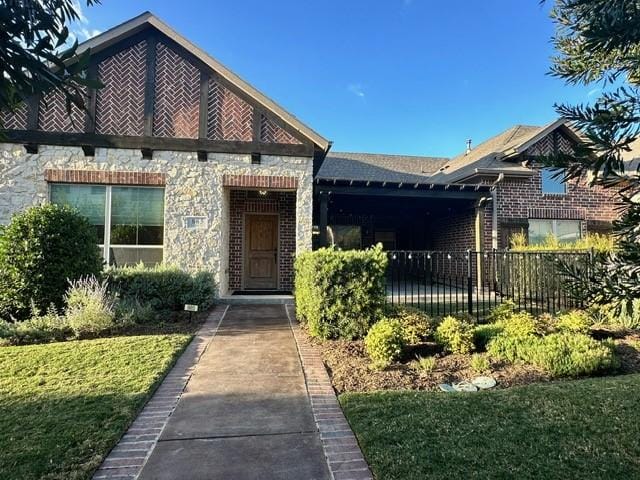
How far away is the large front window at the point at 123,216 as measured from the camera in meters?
8.76

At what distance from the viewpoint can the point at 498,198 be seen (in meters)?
11.2

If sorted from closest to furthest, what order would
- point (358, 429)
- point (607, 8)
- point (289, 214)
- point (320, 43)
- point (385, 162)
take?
point (607, 8) < point (358, 429) < point (289, 214) < point (320, 43) < point (385, 162)

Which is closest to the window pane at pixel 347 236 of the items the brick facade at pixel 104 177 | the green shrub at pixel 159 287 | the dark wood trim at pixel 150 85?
the brick facade at pixel 104 177

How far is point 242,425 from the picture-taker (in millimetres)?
3229

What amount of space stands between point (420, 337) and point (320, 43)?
1080 cm

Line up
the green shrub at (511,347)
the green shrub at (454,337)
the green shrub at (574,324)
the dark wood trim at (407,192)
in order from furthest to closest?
the dark wood trim at (407,192) → the green shrub at (574,324) → the green shrub at (454,337) → the green shrub at (511,347)

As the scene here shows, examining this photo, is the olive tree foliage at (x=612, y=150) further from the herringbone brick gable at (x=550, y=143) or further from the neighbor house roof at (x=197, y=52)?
the herringbone brick gable at (x=550, y=143)

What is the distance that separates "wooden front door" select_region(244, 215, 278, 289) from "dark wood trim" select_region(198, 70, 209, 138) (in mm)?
2976

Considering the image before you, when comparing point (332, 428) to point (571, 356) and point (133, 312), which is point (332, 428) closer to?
point (571, 356)

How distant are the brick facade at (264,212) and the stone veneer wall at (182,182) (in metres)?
1.39

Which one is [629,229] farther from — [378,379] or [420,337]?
[420,337]

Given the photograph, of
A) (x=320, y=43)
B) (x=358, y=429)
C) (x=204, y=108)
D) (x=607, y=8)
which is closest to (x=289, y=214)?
(x=204, y=108)

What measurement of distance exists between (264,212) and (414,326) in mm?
6456

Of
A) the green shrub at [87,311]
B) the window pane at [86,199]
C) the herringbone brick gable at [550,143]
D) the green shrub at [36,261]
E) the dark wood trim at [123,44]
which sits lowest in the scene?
the green shrub at [87,311]
